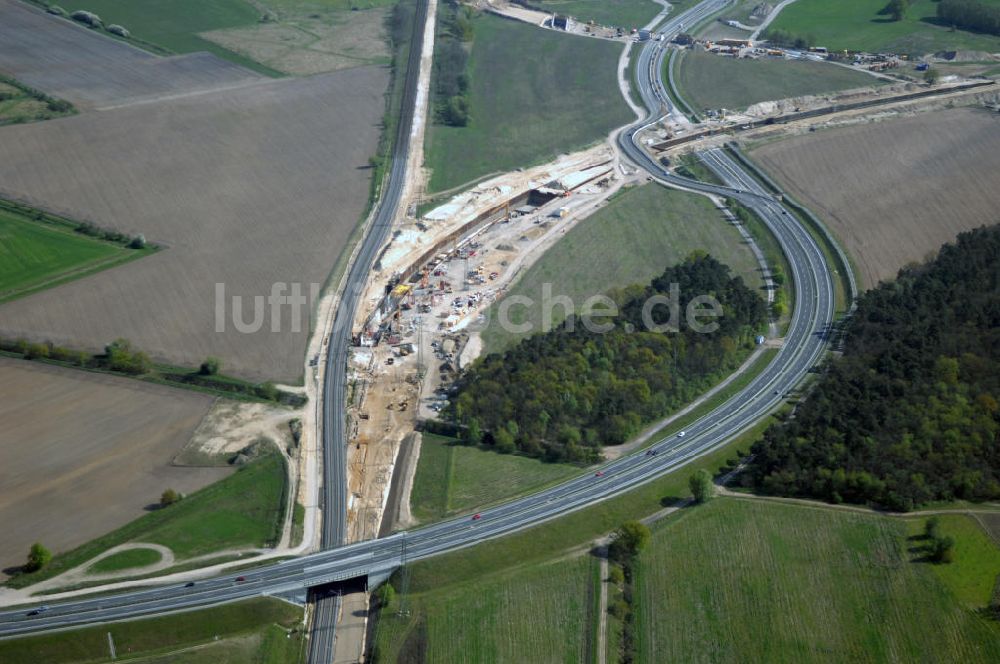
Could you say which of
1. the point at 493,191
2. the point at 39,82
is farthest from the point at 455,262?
the point at 39,82

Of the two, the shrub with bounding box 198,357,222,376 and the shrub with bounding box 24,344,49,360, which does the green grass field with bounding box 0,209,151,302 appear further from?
the shrub with bounding box 198,357,222,376

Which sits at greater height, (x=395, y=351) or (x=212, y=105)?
(x=212, y=105)

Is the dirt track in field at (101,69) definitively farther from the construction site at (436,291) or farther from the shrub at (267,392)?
the shrub at (267,392)

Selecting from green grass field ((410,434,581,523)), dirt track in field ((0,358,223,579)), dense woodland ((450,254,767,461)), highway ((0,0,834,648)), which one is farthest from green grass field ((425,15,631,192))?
dirt track in field ((0,358,223,579))

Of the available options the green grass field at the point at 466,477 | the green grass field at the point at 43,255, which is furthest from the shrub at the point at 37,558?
the green grass field at the point at 43,255

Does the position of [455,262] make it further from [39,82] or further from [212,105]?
[39,82]
